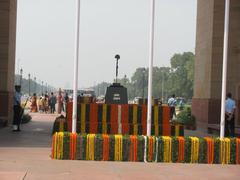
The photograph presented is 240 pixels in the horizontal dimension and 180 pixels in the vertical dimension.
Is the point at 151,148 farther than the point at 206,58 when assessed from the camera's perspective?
No

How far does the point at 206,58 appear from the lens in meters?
26.7

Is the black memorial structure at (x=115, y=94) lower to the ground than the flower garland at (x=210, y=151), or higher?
higher

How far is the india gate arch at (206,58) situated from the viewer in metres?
23.2

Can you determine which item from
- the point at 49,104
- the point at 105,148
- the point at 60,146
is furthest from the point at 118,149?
the point at 49,104

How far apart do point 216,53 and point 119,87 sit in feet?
16.2

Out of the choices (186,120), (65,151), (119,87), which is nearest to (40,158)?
(65,151)

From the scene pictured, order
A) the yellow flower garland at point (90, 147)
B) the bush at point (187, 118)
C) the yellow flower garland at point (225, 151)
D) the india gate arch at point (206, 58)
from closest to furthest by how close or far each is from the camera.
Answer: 1. the yellow flower garland at point (90, 147)
2. the yellow flower garland at point (225, 151)
3. the india gate arch at point (206, 58)
4. the bush at point (187, 118)

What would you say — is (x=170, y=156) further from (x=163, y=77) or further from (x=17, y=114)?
(x=163, y=77)

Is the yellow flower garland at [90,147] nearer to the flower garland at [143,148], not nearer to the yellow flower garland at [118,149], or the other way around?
the flower garland at [143,148]

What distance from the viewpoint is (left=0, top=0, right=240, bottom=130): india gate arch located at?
23.2 metres

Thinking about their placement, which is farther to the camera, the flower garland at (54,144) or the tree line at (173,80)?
the tree line at (173,80)

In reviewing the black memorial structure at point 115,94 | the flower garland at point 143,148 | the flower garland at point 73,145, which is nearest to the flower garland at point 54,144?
the flower garland at point 143,148

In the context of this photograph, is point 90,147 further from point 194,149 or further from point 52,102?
point 52,102

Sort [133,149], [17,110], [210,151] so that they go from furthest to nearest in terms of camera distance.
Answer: [17,110]
[210,151]
[133,149]
